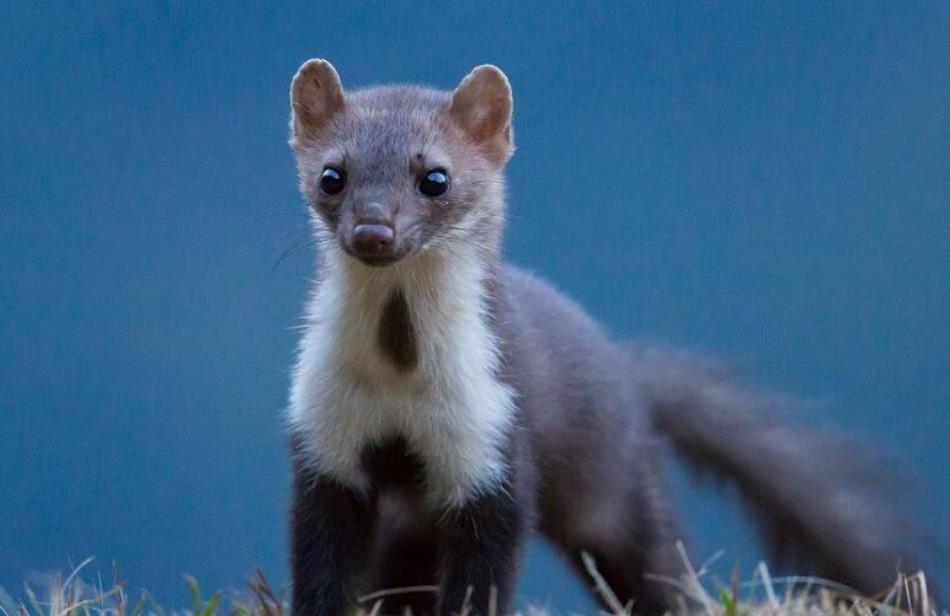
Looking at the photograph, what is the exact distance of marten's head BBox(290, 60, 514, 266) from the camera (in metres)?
4.41

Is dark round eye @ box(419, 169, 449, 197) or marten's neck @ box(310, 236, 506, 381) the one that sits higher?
dark round eye @ box(419, 169, 449, 197)

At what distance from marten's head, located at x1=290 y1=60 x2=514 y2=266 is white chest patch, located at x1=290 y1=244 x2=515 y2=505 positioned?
155mm

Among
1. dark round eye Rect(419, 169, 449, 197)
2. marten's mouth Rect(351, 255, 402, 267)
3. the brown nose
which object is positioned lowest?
marten's mouth Rect(351, 255, 402, 267)

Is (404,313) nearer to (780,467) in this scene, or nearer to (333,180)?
(333,180)

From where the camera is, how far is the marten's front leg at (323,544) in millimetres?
4754

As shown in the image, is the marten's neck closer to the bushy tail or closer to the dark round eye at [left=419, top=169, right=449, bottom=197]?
the dark round eye at [left=419, top=169, right=449, bottom=197]

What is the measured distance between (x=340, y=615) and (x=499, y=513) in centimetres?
60

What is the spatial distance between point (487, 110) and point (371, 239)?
2.97 ft

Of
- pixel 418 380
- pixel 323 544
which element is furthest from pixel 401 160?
pixel 323 544

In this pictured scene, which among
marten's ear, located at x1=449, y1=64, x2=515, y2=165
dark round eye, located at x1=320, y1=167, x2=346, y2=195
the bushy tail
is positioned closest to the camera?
dark round eye, located at x1=320, y1=167, x2=346, y2=195

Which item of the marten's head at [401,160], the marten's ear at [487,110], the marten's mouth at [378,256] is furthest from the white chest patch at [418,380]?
the marten's ear at [487,110]

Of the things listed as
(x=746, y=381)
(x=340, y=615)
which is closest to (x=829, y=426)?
(x=746, y=381)

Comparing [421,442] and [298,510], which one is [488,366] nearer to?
[421,442]

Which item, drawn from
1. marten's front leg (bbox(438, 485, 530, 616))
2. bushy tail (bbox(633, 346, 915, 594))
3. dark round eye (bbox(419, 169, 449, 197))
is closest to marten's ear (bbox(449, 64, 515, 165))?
dark round eye (bbox(419, 169, 449, 197))
